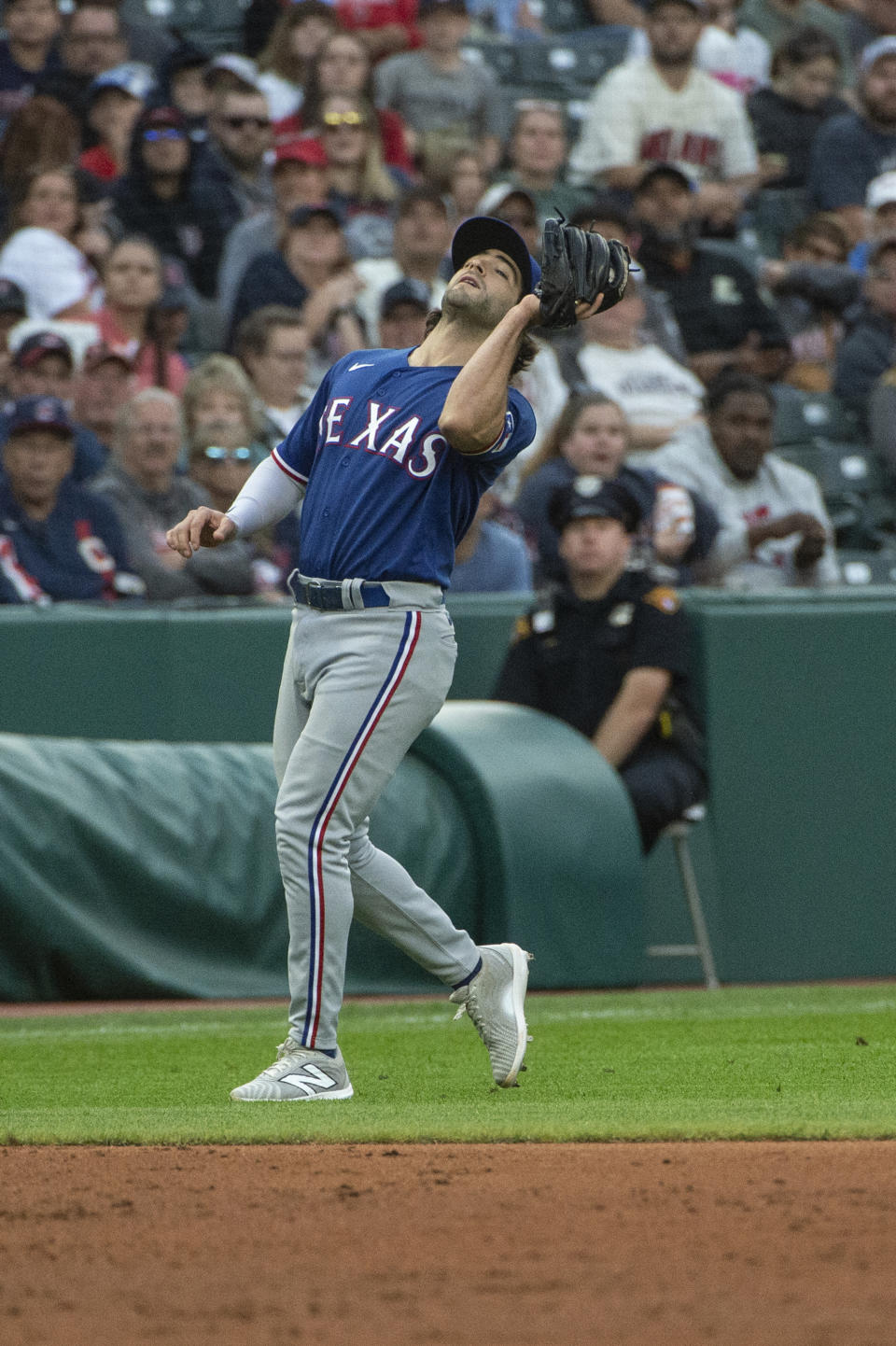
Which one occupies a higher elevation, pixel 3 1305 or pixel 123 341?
pixel 123 341

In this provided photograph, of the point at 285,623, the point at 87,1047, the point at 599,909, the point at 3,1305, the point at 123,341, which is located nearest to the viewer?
the point at 3,1305

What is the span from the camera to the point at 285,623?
8.24 meters

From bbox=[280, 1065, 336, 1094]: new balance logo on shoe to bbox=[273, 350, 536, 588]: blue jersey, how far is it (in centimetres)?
110

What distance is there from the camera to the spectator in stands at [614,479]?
9.09m

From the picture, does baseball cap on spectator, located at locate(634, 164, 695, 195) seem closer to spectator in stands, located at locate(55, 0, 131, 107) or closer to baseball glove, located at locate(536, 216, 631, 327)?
spectator in stands, located at locate(55, 0, 131, 107)

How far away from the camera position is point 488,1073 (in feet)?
17.4

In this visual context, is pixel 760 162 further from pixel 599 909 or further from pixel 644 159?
pixel 599 909

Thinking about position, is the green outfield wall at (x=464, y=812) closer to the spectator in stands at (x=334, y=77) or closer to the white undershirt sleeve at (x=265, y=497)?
the white undershirt sleeve at (x=265, y=497)

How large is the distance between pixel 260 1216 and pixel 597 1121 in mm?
1109

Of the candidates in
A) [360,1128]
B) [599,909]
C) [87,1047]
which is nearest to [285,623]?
[599,909]

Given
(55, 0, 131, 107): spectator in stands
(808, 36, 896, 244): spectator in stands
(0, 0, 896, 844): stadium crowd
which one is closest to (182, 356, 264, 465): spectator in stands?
(0, 0, 896, 844): stadium crowd

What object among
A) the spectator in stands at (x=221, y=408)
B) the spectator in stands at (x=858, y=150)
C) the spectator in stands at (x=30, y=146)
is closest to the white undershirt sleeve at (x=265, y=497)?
the spectator in stands at (x=221, y=408)

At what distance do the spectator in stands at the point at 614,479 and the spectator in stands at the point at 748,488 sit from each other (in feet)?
0.46

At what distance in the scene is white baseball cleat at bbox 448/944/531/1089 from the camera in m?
4.86
